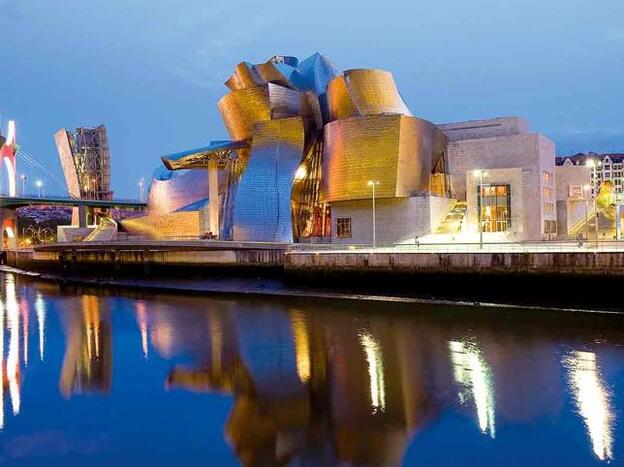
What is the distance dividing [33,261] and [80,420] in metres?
40.2

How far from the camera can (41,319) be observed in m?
19.0

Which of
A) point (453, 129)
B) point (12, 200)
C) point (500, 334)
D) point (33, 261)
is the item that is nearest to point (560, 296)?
point (500, 334)

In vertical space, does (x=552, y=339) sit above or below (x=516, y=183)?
below

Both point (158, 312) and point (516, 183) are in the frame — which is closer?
point (158, 312)

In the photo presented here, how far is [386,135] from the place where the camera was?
2962 cm

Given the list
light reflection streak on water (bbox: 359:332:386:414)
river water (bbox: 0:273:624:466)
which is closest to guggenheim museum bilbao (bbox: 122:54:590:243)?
river water (bbox: 0:273:624:466)

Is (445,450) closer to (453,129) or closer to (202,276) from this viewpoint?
(202,276)

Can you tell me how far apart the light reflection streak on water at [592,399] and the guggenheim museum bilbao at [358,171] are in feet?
57.4

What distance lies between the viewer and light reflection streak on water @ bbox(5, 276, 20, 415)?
994 centimetres

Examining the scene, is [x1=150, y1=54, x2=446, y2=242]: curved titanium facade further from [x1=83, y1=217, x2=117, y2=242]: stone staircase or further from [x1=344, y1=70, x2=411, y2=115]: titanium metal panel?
[x1=83, y1=217, x2=117, y2=242]: stone staircase

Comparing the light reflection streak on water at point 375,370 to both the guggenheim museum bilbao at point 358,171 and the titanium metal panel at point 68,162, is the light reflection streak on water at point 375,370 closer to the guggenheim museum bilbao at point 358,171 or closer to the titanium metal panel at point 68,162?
the guggenheim museum bilbao at point 358,171

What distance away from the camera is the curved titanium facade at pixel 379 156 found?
29578 mm

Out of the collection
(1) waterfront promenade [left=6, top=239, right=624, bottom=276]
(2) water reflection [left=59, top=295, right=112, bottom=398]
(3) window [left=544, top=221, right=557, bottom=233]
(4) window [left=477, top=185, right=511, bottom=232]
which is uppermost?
(4) window [left=477, top=185, right=511, bottom=232]

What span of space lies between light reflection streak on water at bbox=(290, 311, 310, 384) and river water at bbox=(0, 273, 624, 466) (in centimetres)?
8
